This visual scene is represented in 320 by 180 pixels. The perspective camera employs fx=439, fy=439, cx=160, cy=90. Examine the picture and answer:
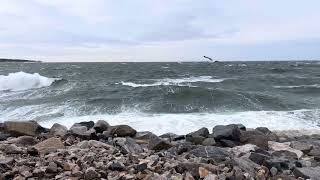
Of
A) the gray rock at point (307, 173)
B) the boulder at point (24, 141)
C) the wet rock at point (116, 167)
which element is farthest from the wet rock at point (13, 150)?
the gray rock at point (307, 173)

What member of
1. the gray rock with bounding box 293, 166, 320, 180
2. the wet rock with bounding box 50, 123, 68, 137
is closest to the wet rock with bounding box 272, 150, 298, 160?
the gray rock with bounding box 293, 166, 320, 180

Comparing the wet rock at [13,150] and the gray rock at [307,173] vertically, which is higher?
the wet rock at [13,150]

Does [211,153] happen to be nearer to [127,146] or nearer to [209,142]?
[127,146]

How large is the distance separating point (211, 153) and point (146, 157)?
1.02m

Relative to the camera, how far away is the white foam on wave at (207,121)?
40.2 feet

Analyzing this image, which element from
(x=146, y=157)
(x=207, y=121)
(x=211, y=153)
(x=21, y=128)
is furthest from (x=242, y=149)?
(x=207, y=121)

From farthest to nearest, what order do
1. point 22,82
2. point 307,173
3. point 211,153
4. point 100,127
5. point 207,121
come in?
point 22,82 → point 207,121 → point 100,127 → point 211,153 → point 307,173

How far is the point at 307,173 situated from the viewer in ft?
19.2

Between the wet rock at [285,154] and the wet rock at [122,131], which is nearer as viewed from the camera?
the wet rock at [285,154]

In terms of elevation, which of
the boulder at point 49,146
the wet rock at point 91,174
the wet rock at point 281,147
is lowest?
the wet rock at point 281,147

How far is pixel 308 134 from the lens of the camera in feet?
36.6

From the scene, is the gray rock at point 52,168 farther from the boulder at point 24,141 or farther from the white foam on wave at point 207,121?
the white foam on wave at point 207,121

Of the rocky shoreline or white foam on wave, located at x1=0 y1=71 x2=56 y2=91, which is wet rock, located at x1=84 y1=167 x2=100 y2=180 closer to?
the rocky shoreline

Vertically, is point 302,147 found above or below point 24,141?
below
